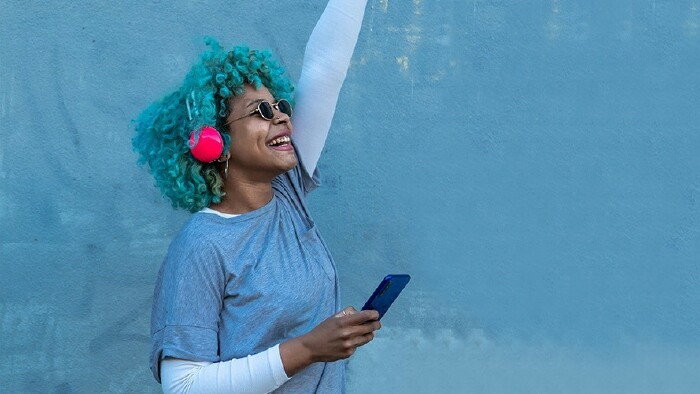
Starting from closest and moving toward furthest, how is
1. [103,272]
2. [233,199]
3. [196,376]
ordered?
[196,376]
[233,199]
[103,272]

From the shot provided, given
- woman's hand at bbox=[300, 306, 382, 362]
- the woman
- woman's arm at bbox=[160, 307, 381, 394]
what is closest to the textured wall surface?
the woman

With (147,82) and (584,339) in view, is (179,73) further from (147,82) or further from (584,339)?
(584,339)

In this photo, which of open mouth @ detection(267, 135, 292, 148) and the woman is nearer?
the woman

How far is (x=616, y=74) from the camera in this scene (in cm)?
399

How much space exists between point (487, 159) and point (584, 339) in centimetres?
73

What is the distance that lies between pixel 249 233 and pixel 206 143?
0.87ft

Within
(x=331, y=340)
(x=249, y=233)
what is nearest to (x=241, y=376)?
(x=331, y=340)

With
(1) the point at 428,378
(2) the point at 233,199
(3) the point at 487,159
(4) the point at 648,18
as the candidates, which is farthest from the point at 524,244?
(2) the point at 233,199

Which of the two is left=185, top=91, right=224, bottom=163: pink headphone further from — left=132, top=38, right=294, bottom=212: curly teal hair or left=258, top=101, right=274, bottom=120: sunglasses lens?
left=258, top=101, right=274, bottom=120: sunglasses lens

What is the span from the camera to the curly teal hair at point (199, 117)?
2992 millimetres

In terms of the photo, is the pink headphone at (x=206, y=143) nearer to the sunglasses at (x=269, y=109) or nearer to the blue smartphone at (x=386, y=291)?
the sunglasses at (x=269, y=109)

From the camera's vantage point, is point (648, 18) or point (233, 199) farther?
point (648, 18)

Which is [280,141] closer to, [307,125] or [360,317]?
[307,125]

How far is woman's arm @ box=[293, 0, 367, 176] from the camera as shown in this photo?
301 centimetres
